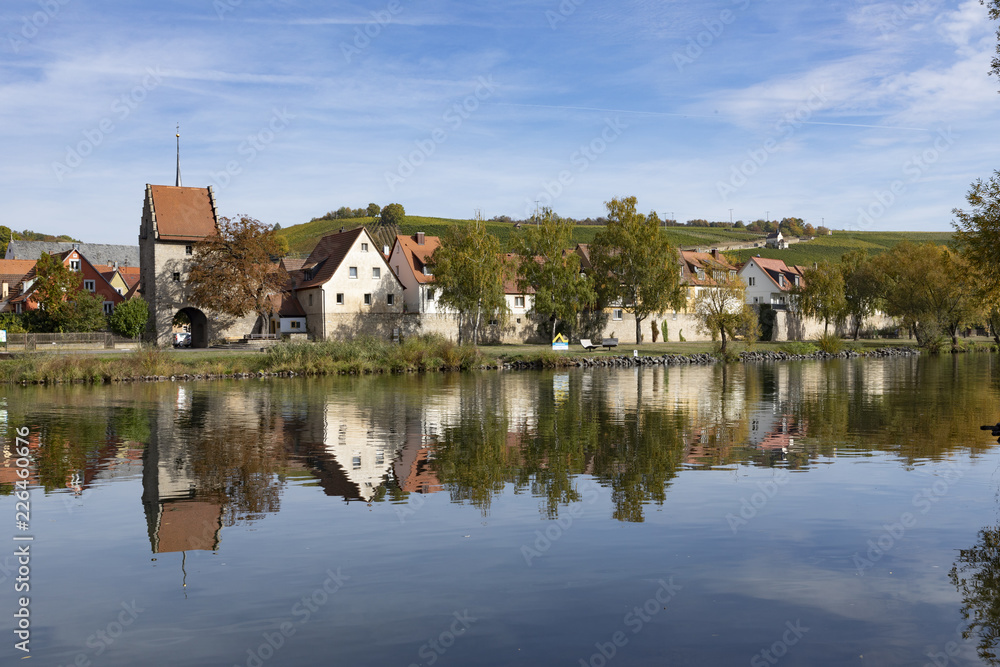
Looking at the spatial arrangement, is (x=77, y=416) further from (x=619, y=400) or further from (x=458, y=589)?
(x=458, y=589)

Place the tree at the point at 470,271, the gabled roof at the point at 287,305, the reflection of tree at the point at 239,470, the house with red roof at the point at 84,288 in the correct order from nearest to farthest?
the reflection of tree at the point at 239,470, the tree at the point at 470,271, the gabled roof at the point at 287,305, the house with red roof at the point at 84,288

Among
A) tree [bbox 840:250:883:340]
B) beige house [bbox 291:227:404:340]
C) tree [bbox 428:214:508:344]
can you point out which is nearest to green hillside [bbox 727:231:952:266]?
tree [bbox 840:250:883:340]

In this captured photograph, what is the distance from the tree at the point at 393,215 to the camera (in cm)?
16550

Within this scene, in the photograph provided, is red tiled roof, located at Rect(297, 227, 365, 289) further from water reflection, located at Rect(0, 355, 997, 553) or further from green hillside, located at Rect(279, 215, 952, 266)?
green hillside, located at Rect(279, 215, 952, 266)

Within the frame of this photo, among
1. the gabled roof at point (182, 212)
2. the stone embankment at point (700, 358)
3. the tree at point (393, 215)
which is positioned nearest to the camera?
the stone embankment at point (700, 358)

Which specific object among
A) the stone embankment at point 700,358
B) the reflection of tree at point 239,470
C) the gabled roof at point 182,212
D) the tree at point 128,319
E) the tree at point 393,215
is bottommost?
the stone embankment at point 700,358

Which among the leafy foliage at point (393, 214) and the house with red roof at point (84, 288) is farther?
the leafy foliage at point (393, 214)

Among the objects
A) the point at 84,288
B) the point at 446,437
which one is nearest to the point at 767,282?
the point at 84,288

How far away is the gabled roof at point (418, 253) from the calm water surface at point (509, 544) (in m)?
54.4

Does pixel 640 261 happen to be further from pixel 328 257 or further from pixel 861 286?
pixel 861 286

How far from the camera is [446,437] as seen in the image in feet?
74.4

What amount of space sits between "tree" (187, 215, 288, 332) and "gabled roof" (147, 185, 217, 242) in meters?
2.01

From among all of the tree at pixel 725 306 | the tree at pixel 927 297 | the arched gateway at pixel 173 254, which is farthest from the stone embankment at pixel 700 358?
the arched gateway at pixel 173 254

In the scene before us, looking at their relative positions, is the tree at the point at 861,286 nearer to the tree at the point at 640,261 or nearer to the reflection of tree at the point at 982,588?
the tree at the point at 640,261
